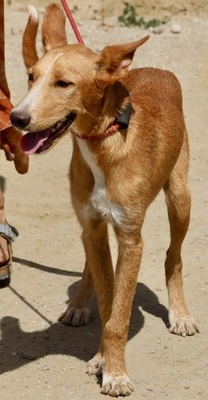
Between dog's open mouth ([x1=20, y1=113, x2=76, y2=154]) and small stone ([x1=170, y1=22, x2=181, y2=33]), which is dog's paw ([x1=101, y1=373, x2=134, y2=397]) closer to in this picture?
dog's open mouth ([x1=20, y1=113, x2=76, y2=154])

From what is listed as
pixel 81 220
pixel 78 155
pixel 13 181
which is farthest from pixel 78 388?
pixel 13 181

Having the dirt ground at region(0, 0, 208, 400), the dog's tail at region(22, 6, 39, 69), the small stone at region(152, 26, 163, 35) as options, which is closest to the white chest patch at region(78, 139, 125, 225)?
the dog's tail at region(22, 6, 39, 69)

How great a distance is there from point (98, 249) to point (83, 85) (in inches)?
44.5

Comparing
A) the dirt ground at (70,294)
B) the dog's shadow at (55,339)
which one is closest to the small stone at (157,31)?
the dirt ground at (70,294)

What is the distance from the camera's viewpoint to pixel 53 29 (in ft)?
18.7

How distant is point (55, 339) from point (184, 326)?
0.83 m

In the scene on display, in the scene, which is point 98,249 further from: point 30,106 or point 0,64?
point 0,64

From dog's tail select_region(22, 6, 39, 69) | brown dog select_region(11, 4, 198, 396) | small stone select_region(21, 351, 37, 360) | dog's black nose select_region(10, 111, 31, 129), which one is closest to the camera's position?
dog's black nose select_region(10, 111, 31, 129)

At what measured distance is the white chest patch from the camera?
5562mm

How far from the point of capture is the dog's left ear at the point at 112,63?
512cm

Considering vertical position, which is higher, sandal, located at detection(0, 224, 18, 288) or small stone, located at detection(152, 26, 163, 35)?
→ sandal, located at detection(0, 224, 18, 288)

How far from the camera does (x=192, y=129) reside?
9883mm

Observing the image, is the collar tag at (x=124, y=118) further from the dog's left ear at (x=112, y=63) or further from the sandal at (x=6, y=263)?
the sandal at (x=6, y=263)

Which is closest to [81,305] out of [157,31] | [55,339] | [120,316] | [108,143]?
[55,339]
